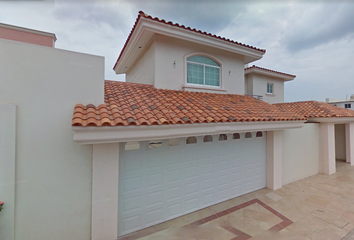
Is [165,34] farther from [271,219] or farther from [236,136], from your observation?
[271,219]

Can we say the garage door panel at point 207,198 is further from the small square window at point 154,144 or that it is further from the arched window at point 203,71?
the arched window at point 203,71

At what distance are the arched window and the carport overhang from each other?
4411mm

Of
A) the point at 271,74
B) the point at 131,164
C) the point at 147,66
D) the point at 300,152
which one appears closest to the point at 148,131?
the point at 131,164

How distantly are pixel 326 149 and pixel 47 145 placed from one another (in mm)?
14710

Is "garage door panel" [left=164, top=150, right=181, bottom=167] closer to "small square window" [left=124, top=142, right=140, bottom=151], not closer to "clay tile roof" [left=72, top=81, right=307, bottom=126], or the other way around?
"small square window" [left=124, top=142, right=140, bottom=151]

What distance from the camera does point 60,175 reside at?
3.91 m

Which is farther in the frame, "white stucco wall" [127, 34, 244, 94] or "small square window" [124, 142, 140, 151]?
"white stucco wall" [127, 34, 244, 94]

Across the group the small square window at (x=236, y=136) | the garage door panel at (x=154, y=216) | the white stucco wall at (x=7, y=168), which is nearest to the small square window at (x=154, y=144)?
the garage door panel at (x=154, y=216)

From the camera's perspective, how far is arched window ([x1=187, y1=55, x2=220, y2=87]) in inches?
343

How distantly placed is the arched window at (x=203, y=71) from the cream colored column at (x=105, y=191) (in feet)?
20.2

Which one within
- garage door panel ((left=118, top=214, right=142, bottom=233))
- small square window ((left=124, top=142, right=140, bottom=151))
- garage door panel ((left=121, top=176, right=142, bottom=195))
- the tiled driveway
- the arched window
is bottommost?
the tiled driveway

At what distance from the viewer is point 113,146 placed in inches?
169

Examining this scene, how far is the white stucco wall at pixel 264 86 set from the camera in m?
15.0

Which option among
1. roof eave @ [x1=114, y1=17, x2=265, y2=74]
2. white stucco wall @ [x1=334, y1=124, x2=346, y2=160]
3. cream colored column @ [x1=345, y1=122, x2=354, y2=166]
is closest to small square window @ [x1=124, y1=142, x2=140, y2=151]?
roof eave @ [x1=114, y1=17, x2=265, y2=74]
